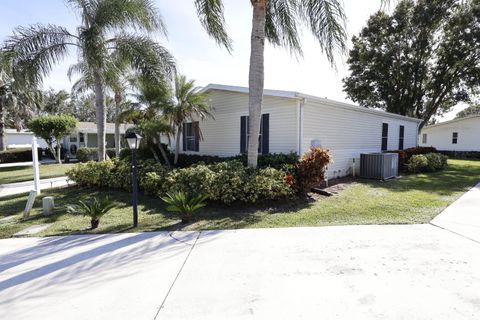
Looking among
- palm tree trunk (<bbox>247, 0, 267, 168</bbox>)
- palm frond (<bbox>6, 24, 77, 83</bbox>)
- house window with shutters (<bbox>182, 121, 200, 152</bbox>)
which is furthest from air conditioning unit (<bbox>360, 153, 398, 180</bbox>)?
palm frond (<bbox>6, 24, 77, 83</bbox>)

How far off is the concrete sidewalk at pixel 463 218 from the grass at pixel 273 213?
0.21 meters

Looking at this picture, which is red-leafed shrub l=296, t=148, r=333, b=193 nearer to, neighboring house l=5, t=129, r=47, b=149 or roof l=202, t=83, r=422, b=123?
roof l=202, t=83, r=422, b=123

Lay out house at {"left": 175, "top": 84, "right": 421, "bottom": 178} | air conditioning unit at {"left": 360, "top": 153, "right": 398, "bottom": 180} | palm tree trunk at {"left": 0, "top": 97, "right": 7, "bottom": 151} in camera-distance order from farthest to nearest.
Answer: palm tree trunk at {"left": 0, "top": 97, "right": 7, "bottom": 151}
air conditioning unit at {"left": 360, "top": 153, "right": 398, "bottom": 180}
house at {"left": 175, "top": 84, "right": 421, "bottom": 178}

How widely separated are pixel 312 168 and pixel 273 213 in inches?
72.3

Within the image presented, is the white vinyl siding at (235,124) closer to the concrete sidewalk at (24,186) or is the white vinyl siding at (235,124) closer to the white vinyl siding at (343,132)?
the white vinyl siding at (343,132)

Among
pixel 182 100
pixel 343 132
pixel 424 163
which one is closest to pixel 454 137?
pixel 424 163

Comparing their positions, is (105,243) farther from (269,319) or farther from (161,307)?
(269,319)

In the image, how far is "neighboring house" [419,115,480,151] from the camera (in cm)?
2509

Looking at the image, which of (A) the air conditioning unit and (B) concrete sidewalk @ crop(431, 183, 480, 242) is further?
(A) the air conditioning unit

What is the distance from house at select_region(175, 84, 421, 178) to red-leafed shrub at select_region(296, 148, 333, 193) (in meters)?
1.81

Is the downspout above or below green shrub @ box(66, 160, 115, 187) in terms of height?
above

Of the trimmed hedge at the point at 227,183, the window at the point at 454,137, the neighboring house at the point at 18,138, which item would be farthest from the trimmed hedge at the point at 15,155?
the window at the point at 454,137

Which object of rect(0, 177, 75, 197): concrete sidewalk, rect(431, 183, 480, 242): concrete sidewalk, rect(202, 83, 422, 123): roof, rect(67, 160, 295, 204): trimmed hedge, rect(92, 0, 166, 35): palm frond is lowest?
rect(0, 177, 75, 197): concrete sidewalk

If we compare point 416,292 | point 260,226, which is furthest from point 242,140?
point 416,292
